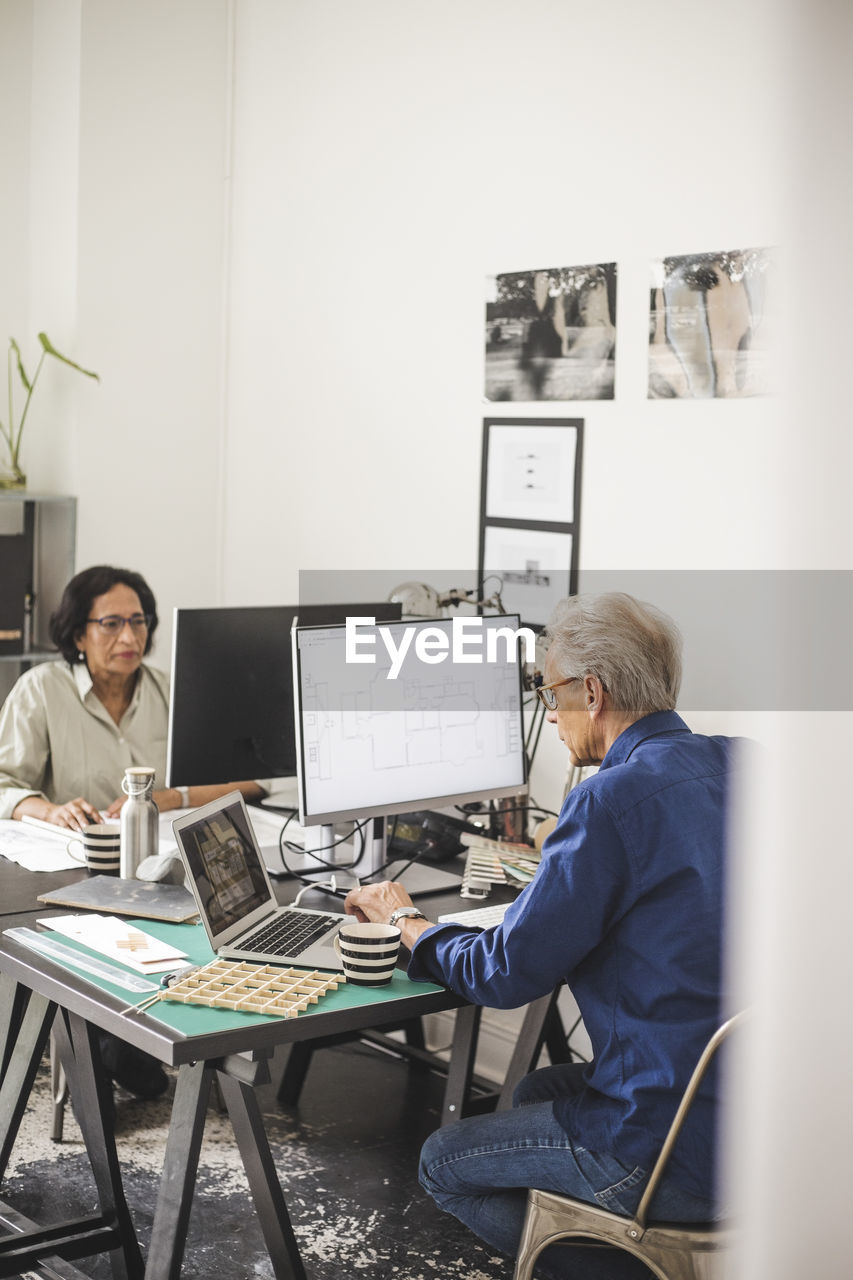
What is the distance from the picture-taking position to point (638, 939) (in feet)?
5.70

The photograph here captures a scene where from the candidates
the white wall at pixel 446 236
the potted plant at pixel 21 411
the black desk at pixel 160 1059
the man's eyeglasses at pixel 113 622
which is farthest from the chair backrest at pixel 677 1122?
the potted plant at pixel 21 411

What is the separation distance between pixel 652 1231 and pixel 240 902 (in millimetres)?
825

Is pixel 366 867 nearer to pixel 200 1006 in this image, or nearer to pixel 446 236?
pixel 200 1006

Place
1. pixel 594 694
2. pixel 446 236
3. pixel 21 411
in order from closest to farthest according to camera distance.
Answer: pixel 594 694 → pixel 446 236 → pixel 21 411

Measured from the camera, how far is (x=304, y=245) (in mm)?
3992

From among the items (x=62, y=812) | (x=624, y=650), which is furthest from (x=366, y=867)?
(x=624, y=650)

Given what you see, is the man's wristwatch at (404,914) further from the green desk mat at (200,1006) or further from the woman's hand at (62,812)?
the woman's hand at (62,812)

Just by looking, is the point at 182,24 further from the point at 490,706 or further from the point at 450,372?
the point at 490,706

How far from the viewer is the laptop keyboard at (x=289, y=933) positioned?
2033 mm

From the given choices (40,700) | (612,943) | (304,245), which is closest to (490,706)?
(612,943)

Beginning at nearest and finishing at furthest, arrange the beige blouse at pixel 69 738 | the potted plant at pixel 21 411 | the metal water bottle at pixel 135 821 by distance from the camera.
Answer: the metal water bottle at pixel 135 821 < the beige blouse at pixel 69 738 < the potted plant at pixel 21 411

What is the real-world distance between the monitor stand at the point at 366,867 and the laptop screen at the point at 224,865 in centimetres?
30

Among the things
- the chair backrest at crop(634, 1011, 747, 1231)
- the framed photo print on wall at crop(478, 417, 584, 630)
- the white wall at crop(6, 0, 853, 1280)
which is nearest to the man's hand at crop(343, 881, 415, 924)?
the chair backrest at crop(634, 1011, 747, 1231)

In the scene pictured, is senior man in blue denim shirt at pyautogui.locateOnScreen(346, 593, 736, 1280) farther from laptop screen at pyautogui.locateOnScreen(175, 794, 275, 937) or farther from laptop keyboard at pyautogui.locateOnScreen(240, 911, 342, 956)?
laptop screen at pyautogui.locateOnScreen(175, 794, 275, 937)
